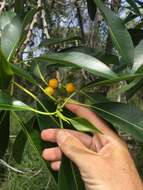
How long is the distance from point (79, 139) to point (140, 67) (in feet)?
0.58

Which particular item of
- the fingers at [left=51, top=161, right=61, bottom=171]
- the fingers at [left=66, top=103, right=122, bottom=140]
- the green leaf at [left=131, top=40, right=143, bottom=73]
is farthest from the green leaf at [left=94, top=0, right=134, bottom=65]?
the fingers at [left=51, top=161, right=61, bottom=171]

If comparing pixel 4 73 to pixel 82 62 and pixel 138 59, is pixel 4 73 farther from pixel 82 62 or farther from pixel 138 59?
pixel 138 59

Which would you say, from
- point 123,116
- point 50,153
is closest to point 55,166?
point 50,153

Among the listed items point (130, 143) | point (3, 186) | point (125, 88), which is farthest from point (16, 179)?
point (125, 88)

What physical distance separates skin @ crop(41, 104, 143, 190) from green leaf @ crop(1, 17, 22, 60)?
0.54ft

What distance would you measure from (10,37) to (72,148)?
25cm

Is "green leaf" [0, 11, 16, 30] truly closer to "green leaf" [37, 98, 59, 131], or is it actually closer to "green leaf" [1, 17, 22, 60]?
"green leaf" [1, 17, 22, 60]

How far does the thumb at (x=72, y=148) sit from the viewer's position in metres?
0.91

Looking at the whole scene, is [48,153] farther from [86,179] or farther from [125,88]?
Result: [125,88]

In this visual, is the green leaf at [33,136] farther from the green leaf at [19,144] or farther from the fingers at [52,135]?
the green leaf at [19,144]

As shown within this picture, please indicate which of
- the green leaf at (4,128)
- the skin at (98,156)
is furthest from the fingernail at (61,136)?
the green leaf at (4,128)

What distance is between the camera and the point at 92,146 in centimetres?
103

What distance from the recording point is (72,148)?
911mm

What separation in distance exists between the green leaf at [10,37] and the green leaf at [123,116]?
7.8 inches
